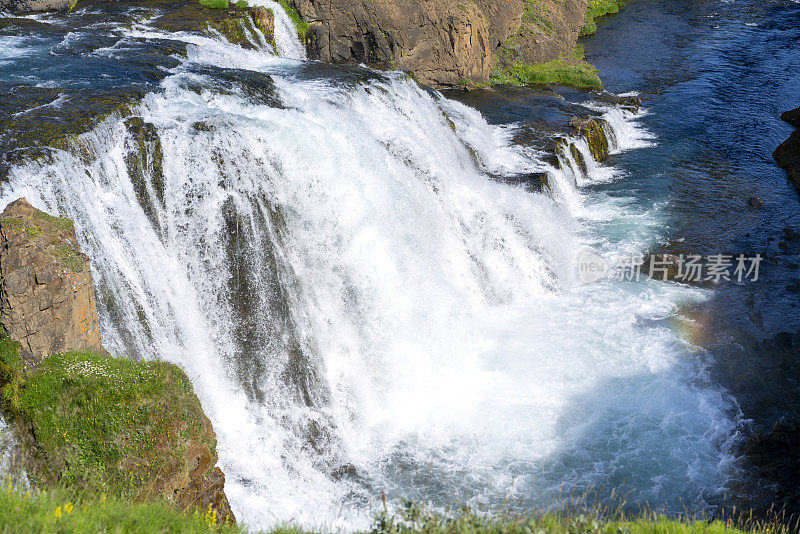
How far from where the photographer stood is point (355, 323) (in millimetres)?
11828

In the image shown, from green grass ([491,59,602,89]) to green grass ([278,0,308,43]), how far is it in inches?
311

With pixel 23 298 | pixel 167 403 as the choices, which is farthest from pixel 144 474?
pixel 23 298

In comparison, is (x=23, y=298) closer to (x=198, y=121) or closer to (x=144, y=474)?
(x=144, y=474)

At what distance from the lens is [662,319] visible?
43.8 ft

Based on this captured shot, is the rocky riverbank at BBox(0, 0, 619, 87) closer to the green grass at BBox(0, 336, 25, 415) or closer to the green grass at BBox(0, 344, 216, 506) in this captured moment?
the green grass at BBox(0, 336, 25, 415)

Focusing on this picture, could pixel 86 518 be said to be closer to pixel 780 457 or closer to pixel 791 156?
pixel 780 457

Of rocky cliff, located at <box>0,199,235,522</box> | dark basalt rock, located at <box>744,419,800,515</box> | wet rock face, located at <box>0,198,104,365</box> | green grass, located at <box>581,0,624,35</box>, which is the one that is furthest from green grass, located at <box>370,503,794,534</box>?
green grass, located at <box>581,0,624,35</box>

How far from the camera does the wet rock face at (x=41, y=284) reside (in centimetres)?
742

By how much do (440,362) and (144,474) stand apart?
639 cm

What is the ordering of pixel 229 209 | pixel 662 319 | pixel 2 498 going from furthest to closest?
pixel 662 319
pixel 229 209
pixel 2 498

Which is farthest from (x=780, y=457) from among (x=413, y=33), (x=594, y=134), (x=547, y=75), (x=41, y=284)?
(x=547, y=75)

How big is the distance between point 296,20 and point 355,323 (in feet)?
46.3

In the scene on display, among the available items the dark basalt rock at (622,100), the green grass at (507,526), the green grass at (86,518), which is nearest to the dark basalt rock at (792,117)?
the dark basalt rock at (622,100)

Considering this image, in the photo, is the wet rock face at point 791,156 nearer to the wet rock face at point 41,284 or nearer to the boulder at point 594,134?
the boulder at point 594,134
